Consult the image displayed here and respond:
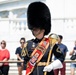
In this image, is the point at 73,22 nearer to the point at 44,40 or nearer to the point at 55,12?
the point at 55,12

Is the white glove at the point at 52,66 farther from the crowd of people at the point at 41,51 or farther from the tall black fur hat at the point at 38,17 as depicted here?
the tall black fur hat at the point at 38,17

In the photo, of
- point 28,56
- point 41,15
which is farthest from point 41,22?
point 28,56

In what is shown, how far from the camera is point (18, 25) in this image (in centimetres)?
1675

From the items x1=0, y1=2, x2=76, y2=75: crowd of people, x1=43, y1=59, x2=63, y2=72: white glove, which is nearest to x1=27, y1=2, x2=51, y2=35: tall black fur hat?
x1=0, y1=2, x2=76, y2=75: crowd of people

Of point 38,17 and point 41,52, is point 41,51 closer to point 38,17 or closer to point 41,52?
point 41,52

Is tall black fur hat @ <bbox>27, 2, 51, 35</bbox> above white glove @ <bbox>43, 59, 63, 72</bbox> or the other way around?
above

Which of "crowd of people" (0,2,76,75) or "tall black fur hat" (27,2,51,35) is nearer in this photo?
"crowd of people" (0,2,76,75)

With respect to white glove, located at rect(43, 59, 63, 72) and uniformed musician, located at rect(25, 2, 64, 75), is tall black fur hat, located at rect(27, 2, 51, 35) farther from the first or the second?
white glove, located at rect(43, 59, 63, 72)

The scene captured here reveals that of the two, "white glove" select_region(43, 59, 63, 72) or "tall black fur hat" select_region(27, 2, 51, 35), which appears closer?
"white glove" select_region(43, 59, 63, 72)

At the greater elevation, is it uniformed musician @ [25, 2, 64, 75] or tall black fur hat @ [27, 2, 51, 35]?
tall black fur hat @ [27, 2, 51, 35]

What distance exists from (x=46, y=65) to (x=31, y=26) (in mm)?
563

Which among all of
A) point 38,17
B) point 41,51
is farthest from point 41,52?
point 38,17

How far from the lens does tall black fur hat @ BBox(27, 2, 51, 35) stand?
5.45 meters

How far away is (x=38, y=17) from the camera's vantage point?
18.0ft
